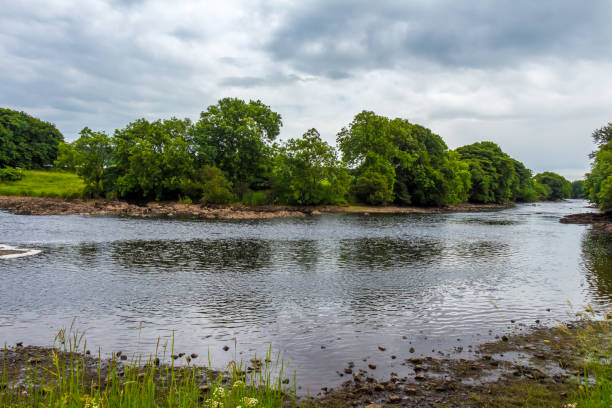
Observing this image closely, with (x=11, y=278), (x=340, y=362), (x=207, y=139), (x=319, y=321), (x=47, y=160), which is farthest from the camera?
(x=47, y=160)

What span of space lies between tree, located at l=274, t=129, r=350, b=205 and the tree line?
25cm

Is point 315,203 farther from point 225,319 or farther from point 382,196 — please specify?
point 225,319

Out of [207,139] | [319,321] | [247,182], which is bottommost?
[319,321]

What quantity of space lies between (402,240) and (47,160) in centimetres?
12597

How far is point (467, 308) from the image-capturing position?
19.3 m

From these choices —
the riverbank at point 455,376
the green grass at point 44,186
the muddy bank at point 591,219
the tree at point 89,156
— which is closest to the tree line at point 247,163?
the tree at point 89,156

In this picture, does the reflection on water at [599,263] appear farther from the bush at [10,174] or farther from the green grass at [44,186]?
the bush at [10,174]

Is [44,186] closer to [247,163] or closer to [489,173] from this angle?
[247,163]

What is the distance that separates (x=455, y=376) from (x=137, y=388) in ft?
28.0

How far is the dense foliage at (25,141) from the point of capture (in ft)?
368

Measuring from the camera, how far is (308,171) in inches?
3819

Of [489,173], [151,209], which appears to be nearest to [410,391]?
[151,209]

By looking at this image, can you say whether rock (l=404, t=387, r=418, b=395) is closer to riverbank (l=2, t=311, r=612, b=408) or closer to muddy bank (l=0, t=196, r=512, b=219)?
riverbank (l=2, t=311, r=612, b=408)

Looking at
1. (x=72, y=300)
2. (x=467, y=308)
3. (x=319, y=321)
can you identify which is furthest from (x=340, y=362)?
(x=72, y=300)
